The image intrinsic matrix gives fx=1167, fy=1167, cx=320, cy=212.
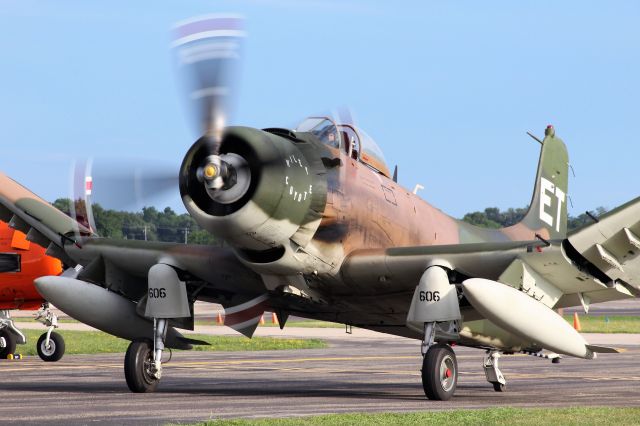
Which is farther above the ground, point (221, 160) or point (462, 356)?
point (221, 160)

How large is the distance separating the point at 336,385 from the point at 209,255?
3783 mm

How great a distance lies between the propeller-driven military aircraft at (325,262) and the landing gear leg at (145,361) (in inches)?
0.8

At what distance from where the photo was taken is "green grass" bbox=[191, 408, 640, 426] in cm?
1237

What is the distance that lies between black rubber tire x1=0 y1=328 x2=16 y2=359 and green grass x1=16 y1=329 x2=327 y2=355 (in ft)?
7.54

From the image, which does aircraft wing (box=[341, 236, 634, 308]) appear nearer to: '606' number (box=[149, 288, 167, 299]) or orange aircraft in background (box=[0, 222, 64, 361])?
'606' number (box=[149, 288, 167, 299])

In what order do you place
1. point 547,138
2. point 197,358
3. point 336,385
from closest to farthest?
1. point 336,385
2. point 547,138
3. point 197,358

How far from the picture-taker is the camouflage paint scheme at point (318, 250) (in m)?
14.7

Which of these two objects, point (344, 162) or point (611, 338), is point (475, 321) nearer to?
point (344, 162)

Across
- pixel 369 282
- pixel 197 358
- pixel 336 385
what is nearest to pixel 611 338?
pixel 197 358

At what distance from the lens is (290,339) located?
36219 millimetres

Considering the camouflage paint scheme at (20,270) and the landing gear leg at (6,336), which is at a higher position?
the camouflage paint scheme at (20,270)

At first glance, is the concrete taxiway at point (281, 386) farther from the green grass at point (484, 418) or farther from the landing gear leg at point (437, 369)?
A: the green grass at point (484, 418)

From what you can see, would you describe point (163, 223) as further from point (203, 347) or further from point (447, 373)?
point (447, 373)

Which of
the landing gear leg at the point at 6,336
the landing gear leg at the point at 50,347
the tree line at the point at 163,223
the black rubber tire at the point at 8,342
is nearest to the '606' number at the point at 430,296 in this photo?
the landing gear leg at the point at 50,347
